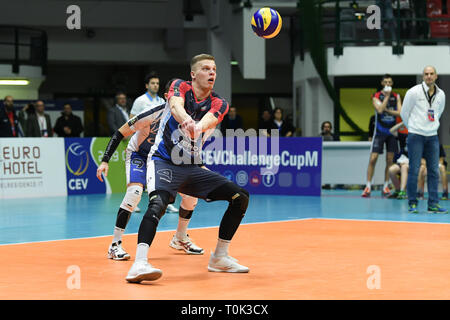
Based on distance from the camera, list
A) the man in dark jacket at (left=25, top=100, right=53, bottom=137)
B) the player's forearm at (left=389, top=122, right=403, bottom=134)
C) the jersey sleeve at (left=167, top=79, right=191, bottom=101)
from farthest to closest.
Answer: the man in dark jacket at (left=25, top=100, right=53, bottom=137), the player's forearm at (left=389, top=122, right=403, bottom=134), the jersey sleeve at (left=167, top=79, right=191, bottom=101)

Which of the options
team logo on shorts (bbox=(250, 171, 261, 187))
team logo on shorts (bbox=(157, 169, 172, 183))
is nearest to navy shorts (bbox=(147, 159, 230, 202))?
team logo on shorts (bbox=(157, 169, 172, 183))

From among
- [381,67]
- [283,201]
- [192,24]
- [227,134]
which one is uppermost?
[192,24]

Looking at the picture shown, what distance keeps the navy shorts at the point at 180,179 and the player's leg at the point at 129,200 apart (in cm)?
134

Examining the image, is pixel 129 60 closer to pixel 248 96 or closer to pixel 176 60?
pixel 176 60

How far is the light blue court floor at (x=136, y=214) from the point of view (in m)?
11.3

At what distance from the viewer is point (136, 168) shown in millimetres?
9070

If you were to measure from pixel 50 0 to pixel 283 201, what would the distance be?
13.9 metres

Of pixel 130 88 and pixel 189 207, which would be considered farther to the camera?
pixel 130 88

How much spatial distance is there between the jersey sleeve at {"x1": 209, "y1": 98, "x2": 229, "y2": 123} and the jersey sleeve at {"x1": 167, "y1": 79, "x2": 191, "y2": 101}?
282mm

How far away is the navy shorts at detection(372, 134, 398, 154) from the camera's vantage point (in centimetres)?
1675

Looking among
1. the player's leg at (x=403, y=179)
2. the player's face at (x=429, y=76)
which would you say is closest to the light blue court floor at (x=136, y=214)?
the player's leg at (x=403, y=179)

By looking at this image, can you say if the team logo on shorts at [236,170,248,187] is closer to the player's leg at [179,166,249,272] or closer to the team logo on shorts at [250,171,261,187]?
the team logo on shorts at [250,171,261,187]
